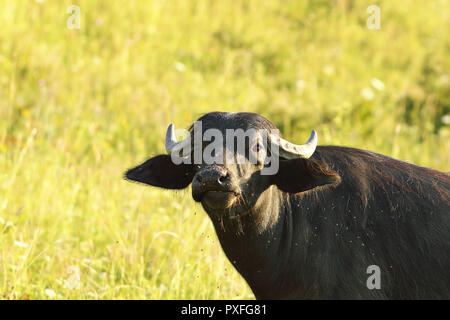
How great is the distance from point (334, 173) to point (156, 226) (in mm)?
1976

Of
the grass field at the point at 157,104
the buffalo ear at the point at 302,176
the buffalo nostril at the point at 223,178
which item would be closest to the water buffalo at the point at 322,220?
the buffalo ear at the point at 302,176

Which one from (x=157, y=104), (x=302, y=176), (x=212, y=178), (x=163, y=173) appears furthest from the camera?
(x=157, y=104)

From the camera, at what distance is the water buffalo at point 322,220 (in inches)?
160

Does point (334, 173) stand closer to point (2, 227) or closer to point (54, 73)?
point (2, 227)

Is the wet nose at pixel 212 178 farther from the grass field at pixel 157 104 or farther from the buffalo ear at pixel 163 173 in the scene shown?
the grass field at pixel 157 104

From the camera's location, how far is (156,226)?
561cm

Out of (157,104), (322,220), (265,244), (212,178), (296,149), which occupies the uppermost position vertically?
(157,104)

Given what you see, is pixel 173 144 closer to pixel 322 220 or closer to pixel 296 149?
pixel 296 149

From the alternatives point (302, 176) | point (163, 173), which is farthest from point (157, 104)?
point (302, 176)

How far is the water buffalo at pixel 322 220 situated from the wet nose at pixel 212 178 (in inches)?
9.8

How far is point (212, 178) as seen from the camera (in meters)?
3.63

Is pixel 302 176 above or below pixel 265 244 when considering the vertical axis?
above

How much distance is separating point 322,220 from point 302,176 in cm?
30
